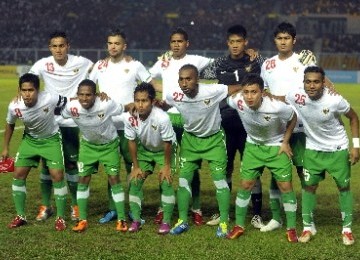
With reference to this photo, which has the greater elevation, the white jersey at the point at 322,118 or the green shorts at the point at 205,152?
the white jersey at the point at 322,118

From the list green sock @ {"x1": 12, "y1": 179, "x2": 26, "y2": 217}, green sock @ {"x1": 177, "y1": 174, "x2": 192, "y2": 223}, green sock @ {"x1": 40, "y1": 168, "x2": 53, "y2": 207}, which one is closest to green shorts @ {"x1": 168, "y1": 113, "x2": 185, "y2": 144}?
green sock @ {"x1": 177, "y1": 174, "x2": 192, "y2": 223}

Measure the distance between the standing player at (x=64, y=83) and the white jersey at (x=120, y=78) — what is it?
29 cm

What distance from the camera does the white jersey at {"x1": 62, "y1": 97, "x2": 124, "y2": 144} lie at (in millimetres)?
8102

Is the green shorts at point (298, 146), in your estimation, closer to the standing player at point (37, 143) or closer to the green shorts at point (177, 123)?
the green shorts at point (177, 123)

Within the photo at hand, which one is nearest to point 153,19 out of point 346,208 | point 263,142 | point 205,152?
point 205,152

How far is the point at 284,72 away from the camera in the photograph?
26.4 ft

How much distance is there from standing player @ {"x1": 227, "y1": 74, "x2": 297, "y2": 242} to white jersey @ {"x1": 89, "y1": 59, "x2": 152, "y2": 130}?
144cm

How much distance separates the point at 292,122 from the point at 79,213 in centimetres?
271

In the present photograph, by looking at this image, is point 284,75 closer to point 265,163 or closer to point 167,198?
point 265,163

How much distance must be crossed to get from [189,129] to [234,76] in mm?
856

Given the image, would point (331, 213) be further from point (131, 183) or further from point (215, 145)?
point (131, 183)

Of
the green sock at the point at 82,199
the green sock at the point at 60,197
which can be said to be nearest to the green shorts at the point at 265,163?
the green sock at the point at 82,199

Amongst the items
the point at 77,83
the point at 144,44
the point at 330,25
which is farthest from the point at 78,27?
the point at 77,83

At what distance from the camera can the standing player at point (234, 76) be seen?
827cm
